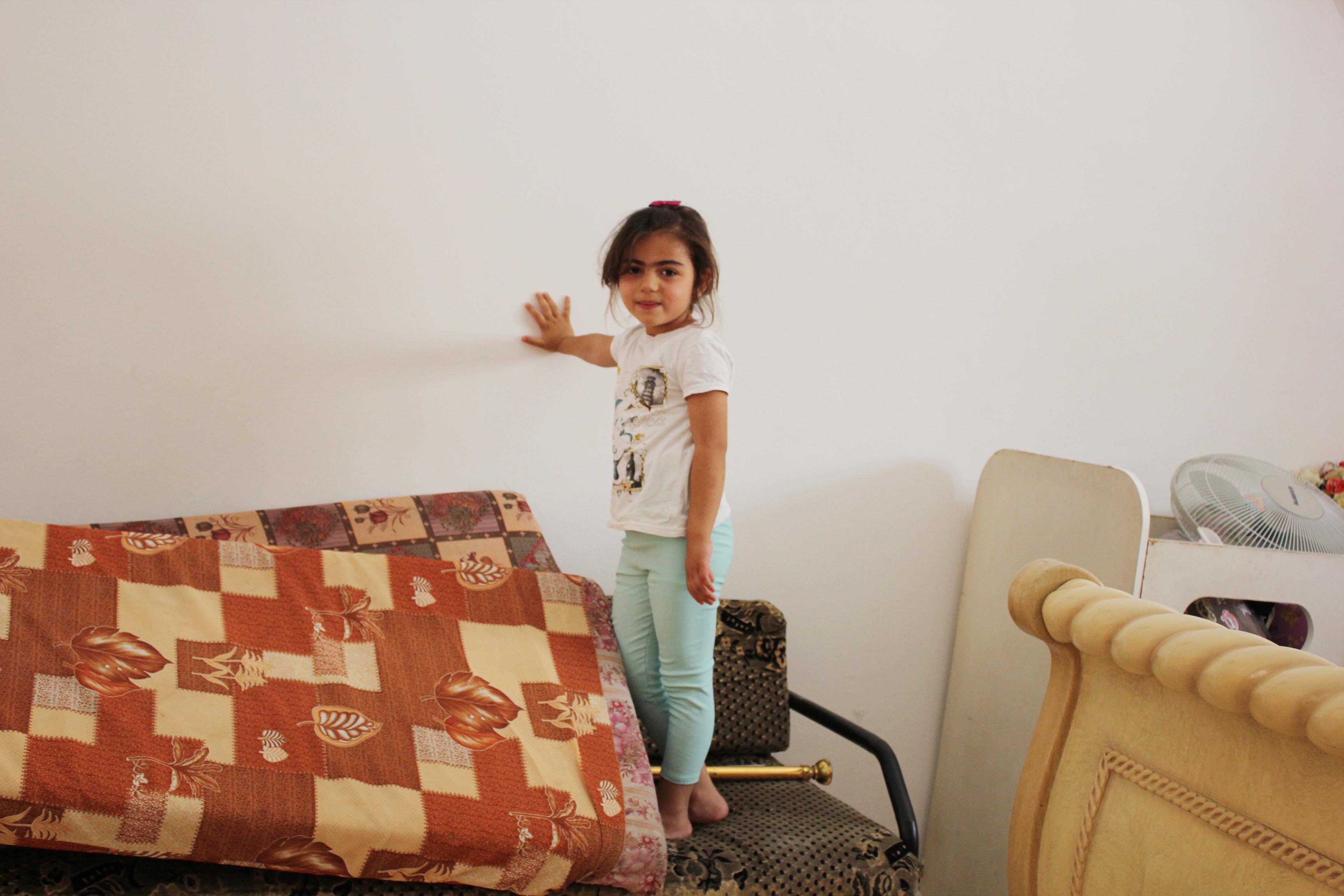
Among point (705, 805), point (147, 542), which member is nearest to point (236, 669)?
point (147, 542)

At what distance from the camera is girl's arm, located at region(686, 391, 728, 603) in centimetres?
137

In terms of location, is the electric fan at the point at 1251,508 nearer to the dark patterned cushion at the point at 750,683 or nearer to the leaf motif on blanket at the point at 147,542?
the dark patterned cushion at the point at 750,683

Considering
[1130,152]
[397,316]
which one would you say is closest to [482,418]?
[397,316]

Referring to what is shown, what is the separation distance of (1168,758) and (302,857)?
0.95m

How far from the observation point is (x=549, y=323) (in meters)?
1.75

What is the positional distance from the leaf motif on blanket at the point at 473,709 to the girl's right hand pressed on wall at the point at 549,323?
0.64 meters

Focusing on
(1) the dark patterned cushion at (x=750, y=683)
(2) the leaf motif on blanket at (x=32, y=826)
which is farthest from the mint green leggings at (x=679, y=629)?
(2) the leaf motif on blanket at (x=32, y=826)

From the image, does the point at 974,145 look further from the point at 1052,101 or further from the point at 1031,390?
the point at 1031,390

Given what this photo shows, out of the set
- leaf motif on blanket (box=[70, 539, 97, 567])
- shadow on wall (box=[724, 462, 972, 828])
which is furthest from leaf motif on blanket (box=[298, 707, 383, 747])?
shadow on wall (box=[724, 462, 972, 828])

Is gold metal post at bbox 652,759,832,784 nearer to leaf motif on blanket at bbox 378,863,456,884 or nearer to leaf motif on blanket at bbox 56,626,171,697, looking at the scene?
leaf motif on blanket at bbox 378,863,456,884

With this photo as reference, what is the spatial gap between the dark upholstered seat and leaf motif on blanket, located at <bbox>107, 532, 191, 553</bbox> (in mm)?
401

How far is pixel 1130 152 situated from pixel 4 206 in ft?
7.34

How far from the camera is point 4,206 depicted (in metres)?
1.45

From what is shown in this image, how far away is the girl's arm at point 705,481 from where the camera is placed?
137cm
